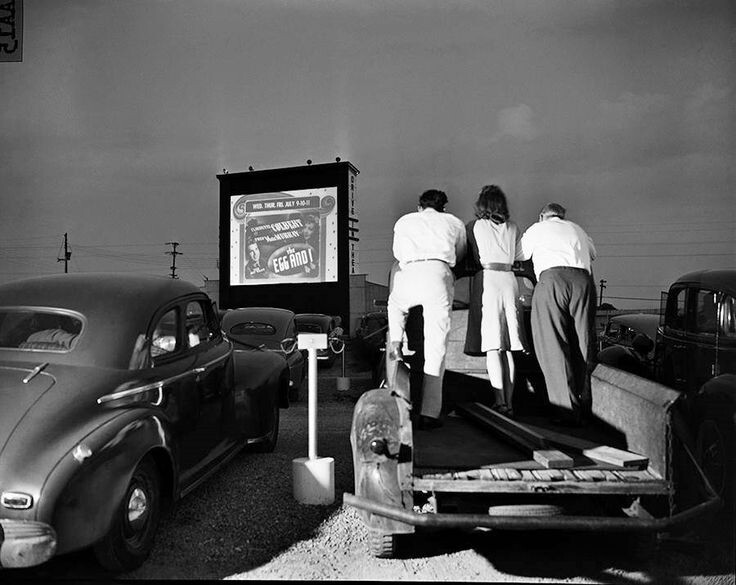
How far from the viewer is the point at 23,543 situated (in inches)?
102

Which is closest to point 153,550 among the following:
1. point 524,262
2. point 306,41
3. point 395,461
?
point 395,461

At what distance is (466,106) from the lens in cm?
634

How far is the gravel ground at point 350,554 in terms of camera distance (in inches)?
129

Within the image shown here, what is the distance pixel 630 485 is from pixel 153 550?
265 cm

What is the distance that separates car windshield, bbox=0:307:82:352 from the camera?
3533 mm

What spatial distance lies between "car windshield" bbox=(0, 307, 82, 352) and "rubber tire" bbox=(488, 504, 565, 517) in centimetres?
247

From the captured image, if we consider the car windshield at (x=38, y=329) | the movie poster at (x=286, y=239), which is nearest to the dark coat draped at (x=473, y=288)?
the car windshield at (x=38, y=329)

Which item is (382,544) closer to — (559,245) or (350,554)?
(350,554)

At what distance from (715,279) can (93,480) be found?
465 centimetres

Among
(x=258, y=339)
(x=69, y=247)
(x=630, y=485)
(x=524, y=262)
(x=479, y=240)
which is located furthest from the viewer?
(x=258, y=339)

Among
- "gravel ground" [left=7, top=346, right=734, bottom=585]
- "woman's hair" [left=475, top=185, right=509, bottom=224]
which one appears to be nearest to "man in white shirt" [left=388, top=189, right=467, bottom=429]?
"woman's hair" [left=475, top=185, right=509, bottom=224]

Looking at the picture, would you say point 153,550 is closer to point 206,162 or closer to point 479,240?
point 479,240

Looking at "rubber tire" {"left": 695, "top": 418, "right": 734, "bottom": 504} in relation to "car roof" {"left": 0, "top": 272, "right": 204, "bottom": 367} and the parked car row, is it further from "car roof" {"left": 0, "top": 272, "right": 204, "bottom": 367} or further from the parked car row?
"car roof" {"left": 0, "top": 272, "right": 204, "bottom": 367}

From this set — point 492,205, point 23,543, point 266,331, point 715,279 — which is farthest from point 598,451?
point 266,331
